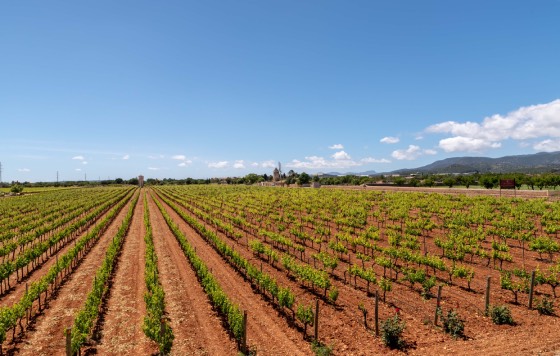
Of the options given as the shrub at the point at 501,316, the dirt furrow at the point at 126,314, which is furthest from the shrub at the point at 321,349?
the shrub at the point at 501,316

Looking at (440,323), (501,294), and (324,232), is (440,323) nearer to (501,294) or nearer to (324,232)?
(501,294)

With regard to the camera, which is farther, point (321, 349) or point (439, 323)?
point (439, 323)

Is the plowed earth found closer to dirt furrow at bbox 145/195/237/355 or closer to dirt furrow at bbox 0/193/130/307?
dirt furrow at bbox 145/195/237/355

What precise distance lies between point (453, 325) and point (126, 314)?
48.2ft

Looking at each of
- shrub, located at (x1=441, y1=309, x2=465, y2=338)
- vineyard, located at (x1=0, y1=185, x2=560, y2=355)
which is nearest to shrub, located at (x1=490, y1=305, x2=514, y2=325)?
vineyard, located at (x1=0, y1=185, x2=560, y2=355)

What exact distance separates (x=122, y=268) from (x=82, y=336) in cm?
1221

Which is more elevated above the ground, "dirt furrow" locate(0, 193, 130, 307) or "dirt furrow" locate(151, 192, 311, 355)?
"dirt furrow" locate(0, 193, 130, 307)

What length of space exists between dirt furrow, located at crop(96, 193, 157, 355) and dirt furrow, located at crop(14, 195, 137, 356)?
1511 millimetres

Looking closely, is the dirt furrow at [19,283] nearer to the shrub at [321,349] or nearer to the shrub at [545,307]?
the shrub at [321,349]

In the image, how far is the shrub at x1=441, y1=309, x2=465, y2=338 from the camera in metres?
12.8

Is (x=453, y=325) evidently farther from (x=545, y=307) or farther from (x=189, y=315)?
(x=189, y=315)

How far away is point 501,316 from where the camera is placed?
45.1ft

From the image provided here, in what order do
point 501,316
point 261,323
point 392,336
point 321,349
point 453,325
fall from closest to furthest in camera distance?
1. point 321,349
2. point 392,336
3. point 453,325
4. point 501,316
5. point 261,323

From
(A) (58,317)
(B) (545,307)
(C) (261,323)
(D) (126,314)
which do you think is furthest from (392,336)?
(A) (58,317)
